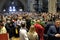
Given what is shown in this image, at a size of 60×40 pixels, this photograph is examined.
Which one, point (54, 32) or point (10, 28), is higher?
point (54, 32)

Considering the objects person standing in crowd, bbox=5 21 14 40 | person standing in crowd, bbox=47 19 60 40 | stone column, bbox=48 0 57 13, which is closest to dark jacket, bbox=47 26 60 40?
person standing in crowd, bbox=47 19 60 40

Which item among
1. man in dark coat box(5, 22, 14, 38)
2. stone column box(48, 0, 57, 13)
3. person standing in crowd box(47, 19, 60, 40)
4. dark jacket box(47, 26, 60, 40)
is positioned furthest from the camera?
stone column box(48, 0, 57, 13)

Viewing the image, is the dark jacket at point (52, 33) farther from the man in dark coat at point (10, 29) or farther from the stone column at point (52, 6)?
the stone column at point (52, 6)

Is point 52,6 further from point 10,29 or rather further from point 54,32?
point 54,32

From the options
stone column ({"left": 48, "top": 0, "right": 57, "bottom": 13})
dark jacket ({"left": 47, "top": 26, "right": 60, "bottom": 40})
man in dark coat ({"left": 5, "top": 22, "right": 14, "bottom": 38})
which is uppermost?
dark jacket ({"left": 47, "top": 26, "right": 60, "bottom": 40})

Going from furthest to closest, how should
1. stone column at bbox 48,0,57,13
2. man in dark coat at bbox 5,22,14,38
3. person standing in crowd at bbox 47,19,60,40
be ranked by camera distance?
1. stone column at bbox 48,0,57,13
2. man in dark coat at bbox 5,22,14,38
3. person standing in crowd at bbox 47,19,60,40

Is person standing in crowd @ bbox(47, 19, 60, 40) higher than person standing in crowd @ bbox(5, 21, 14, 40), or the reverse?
person standing in crowd @ bbox(47, 19, 60, 40)

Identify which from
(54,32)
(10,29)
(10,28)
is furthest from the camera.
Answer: (10,28)

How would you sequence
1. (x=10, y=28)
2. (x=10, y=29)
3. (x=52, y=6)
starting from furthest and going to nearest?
(x=52, y=6)
(x=10, y=28)
(x=10, y=29)

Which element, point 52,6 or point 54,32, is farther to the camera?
point 52,6

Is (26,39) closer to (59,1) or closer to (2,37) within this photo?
(2,37)

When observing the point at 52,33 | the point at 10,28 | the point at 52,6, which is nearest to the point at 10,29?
the point at 10,28

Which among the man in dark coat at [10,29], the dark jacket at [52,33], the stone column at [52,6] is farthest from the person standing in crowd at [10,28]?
Result: the stone column at [52,6]

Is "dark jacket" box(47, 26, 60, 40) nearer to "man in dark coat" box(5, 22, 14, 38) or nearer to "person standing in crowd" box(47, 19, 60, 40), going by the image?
"person standing in crowd" box(47, 19, 60, 40)
